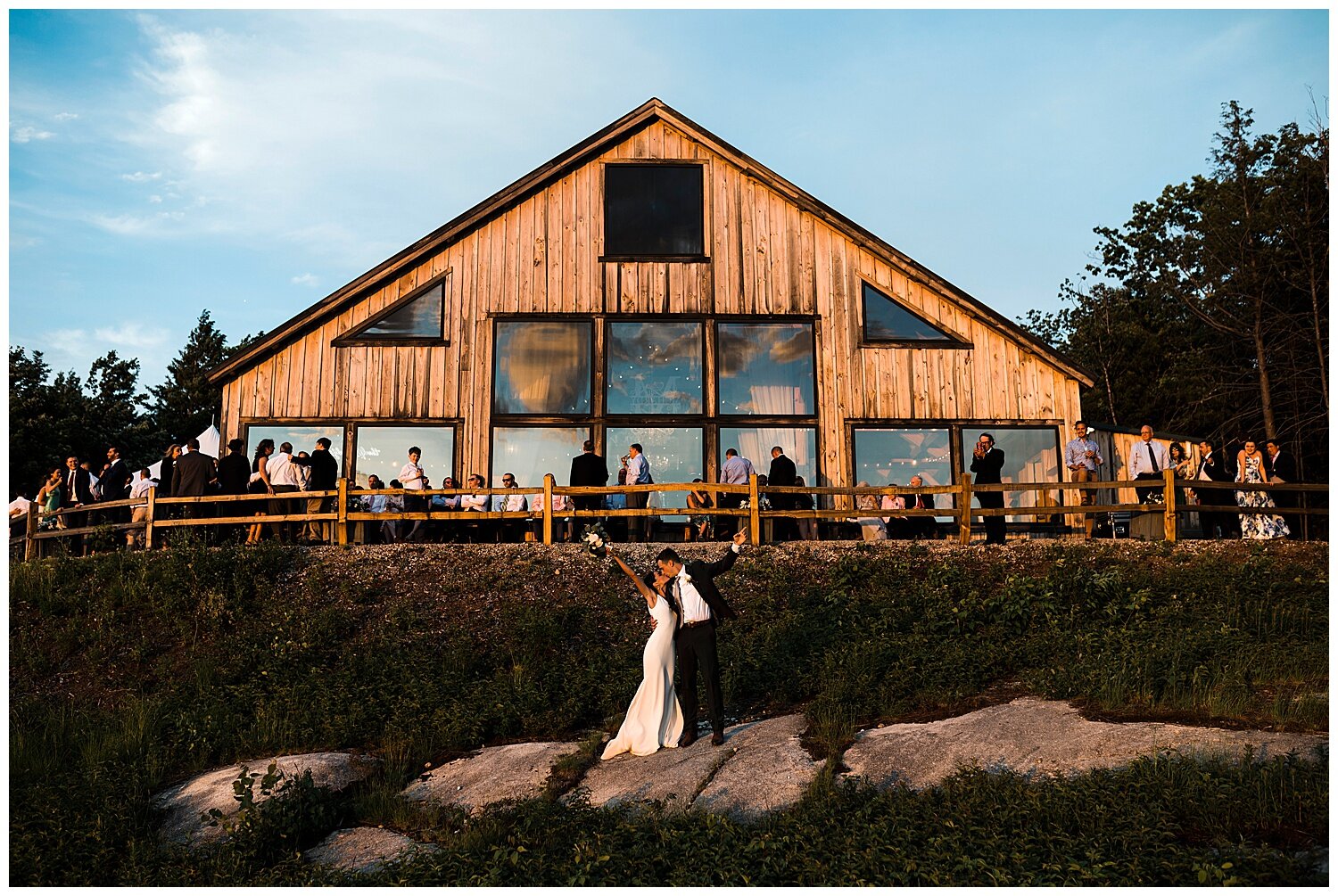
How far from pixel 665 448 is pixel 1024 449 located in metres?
6.58

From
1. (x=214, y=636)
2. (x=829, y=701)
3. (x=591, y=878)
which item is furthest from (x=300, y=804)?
(x=214, y=636)

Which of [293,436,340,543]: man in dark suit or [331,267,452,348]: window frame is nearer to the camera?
[293,436,340,543]: man in dark suit

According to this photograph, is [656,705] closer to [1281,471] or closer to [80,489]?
[1281,471]

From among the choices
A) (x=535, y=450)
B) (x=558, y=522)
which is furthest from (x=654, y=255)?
(x=558, y=522)

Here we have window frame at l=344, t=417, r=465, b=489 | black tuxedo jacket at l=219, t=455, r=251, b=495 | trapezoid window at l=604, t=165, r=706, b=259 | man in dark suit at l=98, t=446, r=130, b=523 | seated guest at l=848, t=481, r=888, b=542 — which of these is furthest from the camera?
trapezoid window at l=604, t=165, r=706, b=259

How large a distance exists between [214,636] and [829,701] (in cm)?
845

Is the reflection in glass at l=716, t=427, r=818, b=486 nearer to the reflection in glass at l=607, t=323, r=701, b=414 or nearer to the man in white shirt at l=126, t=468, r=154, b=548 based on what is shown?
the reflection in glass at l=607, t=323, r=701, b=414

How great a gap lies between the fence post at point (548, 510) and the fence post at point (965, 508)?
6.31 meters

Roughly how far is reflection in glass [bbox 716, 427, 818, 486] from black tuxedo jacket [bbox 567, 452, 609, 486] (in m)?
2.89

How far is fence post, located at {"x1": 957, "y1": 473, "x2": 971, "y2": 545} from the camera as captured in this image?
734 inches

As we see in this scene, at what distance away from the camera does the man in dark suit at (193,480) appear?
19609mm

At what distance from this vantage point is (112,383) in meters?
53.6

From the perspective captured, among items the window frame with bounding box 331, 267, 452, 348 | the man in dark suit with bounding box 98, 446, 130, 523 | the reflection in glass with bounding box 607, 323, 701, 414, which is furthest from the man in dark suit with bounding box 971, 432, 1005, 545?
the man in dark suit with bounding box 98, 446, 130, 523

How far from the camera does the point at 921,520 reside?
20.8 m
